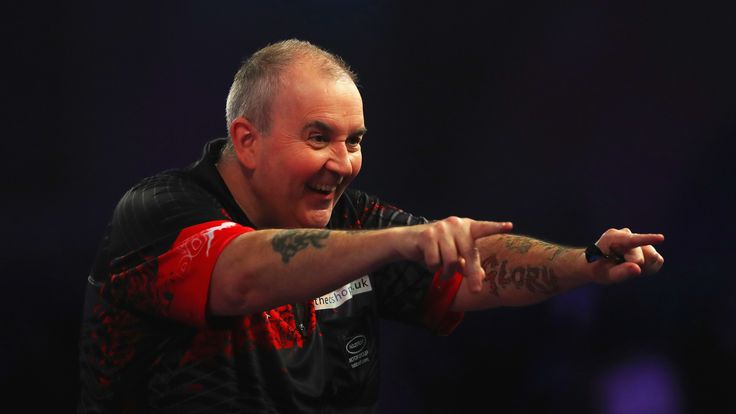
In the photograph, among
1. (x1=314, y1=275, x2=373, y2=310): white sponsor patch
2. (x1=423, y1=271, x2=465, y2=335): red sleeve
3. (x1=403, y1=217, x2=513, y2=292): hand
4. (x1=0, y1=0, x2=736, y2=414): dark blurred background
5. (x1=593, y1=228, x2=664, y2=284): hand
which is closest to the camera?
(x1=403, y1=217, x2=513, y2=292): hand

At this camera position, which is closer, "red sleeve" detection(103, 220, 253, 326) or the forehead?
"red sleeve" detection(103, 220, 253, 326)

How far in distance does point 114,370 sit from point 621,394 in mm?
1824

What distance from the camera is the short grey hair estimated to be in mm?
1870

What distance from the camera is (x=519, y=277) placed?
1935 millimetres

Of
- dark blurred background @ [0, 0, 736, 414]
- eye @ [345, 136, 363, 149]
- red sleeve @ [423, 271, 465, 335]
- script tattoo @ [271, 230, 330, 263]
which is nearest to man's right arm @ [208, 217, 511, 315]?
script tattoo @ [271, 230, 330, 263]

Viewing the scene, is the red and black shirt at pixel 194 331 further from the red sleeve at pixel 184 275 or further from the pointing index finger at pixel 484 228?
the pointing index finger at pixel 484 228

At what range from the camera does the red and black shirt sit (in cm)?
153

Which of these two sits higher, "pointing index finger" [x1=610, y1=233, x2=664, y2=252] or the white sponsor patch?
"pointing index finger" [x1=610, y1=233, x2=664, y2=252]

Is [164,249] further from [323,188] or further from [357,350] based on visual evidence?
[357,350]

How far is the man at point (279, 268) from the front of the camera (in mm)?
1419

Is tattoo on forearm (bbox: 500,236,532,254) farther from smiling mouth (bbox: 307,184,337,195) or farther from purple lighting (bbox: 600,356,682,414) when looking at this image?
purple lighting (bbox: 600,356,682,414)

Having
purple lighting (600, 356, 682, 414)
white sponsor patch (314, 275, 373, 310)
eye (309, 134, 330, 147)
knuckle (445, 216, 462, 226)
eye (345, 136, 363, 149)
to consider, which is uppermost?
eye (309, 134, 330, 147)

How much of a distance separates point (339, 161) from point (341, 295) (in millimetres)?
340

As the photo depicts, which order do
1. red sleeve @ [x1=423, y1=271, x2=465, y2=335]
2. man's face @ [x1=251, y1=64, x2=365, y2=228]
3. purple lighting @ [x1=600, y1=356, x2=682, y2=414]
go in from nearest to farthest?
man's face @ [x1=251, y1=64, x2=365, y2=228] < red sleeve @ [x1=423, y1=271, x2=465, y2=335] < purple lighting @ [x1=600, y1=356, x2=682, y2=414]
